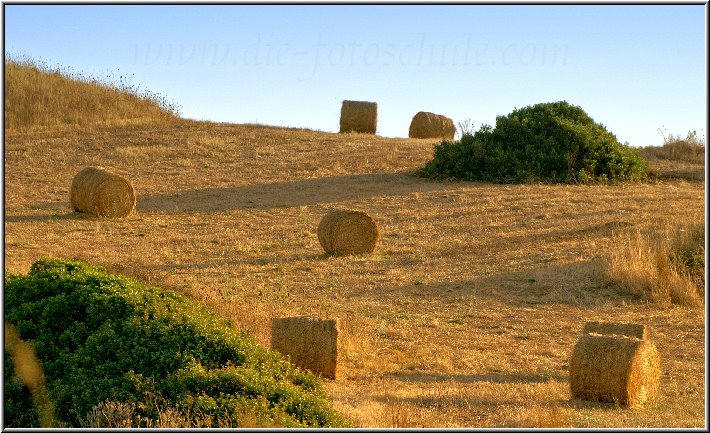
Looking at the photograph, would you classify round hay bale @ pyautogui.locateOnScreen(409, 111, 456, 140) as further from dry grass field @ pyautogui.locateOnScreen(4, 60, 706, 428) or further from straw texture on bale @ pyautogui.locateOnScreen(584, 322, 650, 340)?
straw texture on bale @ pyautogui.locateOnScreen(584, 322, 650, 340)

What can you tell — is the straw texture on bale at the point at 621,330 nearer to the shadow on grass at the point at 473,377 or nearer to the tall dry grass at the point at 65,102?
the shadow on grass at the point at 473,377

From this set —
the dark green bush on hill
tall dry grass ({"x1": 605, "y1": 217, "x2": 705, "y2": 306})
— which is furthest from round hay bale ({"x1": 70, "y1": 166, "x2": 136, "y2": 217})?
tall dry grass ({"x1": 605, "y1": 217, "x2": 705, "y2": 306})

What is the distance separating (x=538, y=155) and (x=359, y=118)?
9.03m

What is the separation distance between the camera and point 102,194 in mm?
21406

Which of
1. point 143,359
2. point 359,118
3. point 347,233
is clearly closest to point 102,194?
point 347,233

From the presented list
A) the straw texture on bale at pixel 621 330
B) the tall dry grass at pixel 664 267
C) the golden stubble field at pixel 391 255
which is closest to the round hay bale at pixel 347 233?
the golden stubble field at pixel 391 255

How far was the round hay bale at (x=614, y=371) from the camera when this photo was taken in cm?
984

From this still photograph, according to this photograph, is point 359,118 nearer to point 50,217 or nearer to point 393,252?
point 50,217

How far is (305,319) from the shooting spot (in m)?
11.1

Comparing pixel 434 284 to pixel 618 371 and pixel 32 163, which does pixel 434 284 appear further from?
pixel 32 163

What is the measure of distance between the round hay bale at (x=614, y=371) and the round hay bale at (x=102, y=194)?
13442 millimetres

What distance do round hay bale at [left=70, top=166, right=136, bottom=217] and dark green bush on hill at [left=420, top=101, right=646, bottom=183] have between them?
8.74 m

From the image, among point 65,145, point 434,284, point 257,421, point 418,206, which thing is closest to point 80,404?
point 257,421

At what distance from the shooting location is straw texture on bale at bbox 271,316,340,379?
1091 cm
